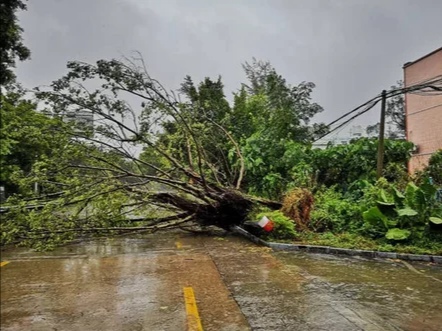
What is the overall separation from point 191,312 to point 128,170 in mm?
5914

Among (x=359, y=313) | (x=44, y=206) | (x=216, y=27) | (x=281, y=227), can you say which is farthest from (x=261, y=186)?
(x=216, y=27)

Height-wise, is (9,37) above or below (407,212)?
above

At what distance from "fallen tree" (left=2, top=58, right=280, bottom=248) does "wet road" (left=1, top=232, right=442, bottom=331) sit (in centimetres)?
90

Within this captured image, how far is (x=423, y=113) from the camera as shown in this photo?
1334 cm

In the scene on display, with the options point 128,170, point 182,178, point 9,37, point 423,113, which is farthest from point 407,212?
point 9,37

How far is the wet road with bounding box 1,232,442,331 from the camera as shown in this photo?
3713 millimetres

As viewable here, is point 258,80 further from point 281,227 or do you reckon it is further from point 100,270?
point 100,270

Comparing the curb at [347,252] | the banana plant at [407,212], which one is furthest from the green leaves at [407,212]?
the curb at [347,252]

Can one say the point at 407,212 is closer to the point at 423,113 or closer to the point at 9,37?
the point at 423,113

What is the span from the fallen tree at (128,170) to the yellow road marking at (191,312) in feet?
10.1

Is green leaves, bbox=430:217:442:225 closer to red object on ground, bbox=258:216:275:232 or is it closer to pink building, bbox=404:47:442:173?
red object on ground, bbox=258:216:275:232

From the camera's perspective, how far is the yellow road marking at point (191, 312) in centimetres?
364

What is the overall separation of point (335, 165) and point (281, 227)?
540 centimetres

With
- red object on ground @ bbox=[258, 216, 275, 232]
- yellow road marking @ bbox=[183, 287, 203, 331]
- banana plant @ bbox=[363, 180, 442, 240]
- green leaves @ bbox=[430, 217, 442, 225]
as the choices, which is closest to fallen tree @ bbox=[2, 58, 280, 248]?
red object on ground @ bbox=[258, 216, 275, 232]
